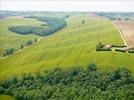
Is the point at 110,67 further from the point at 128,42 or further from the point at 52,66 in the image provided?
the point at 128,42

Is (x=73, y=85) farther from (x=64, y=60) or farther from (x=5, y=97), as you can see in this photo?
(x=64, y=60)

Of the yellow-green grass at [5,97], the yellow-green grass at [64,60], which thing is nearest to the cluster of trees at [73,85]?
the yellow-green grass at [5,97]

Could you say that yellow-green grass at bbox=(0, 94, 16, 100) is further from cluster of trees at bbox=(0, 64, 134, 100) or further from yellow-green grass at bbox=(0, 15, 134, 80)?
yellow-green grass at bbox=(0, 15, 134, 80)

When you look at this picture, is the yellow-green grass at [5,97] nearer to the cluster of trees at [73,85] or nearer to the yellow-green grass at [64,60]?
the cluster of trees at [73,85]

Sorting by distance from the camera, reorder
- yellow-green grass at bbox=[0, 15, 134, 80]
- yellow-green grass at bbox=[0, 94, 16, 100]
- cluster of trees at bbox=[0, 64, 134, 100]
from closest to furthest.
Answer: cluster of trees at bbox=[0, 64, 134, 100] → yellow-green grass at bbox=[0, 94, 16, 100] → yellow-green grass at bbox=[0, 15, 134, 80]

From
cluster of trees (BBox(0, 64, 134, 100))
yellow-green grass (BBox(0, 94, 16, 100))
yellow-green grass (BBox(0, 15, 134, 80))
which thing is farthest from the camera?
yellow-green grass (BBox(0, 15, 134, 80))

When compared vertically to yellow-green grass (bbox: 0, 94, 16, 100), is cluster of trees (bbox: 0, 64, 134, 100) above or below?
above

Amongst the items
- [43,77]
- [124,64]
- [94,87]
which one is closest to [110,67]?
[124,64]

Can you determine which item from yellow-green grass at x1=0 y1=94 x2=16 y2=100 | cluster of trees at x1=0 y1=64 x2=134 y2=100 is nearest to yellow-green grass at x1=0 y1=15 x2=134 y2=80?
cluster of trees at x1=0 y1=64 x2=134 y2=100

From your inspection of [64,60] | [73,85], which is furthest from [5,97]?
[64,60]
